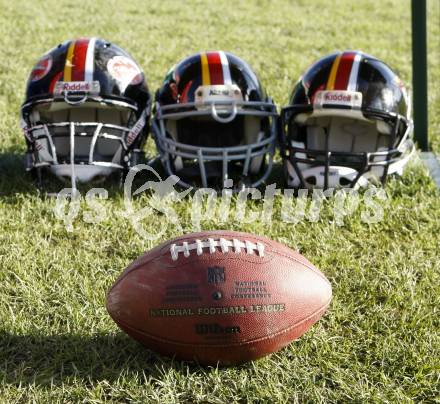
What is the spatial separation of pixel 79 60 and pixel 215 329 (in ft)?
6.94

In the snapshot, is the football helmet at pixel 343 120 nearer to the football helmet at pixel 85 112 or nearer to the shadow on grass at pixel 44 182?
the shadow on grass at pixel 44 182

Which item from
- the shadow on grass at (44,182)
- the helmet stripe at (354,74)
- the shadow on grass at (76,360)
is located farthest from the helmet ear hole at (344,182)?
the shadow on grass at (76,360)

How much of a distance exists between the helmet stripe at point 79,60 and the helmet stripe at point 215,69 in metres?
0.69

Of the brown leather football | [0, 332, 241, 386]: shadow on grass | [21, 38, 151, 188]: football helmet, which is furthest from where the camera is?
[21, 38, 151, 188]: football helmet

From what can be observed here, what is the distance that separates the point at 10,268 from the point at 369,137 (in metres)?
2.10

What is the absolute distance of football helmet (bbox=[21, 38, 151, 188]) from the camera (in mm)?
3662

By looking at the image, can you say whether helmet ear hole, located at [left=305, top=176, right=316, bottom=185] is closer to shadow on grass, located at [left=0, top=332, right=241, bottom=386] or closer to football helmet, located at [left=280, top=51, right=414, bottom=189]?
football helmet, located at [left=280, top=51, right=414, bottom=189]

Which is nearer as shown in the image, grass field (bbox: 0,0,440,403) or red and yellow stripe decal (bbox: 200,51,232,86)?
grass field (bbox: 0,0,440,403)

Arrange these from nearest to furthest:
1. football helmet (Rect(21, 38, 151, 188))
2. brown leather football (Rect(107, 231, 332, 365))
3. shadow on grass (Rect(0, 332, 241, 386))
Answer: brown leather football (Rect(107, 231, 332, 365))
shadow on grass (Rect(0, 332, 241, 386))
football helmet (Rect(21, 38, 151, 188))

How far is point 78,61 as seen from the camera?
3.75 meters

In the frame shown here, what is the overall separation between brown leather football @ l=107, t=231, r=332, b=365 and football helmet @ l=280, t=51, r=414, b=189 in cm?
141

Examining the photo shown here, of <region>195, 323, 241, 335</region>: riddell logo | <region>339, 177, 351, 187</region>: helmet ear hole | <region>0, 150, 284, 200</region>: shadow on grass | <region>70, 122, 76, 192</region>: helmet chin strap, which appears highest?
<region>70, 122, 76, 192</region>: helmet chin strap

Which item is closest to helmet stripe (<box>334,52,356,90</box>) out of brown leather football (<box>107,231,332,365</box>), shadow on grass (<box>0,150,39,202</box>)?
brown leather football (<box>107,231,332,365</box>)

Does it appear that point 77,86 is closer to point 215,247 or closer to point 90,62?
point 90,62
